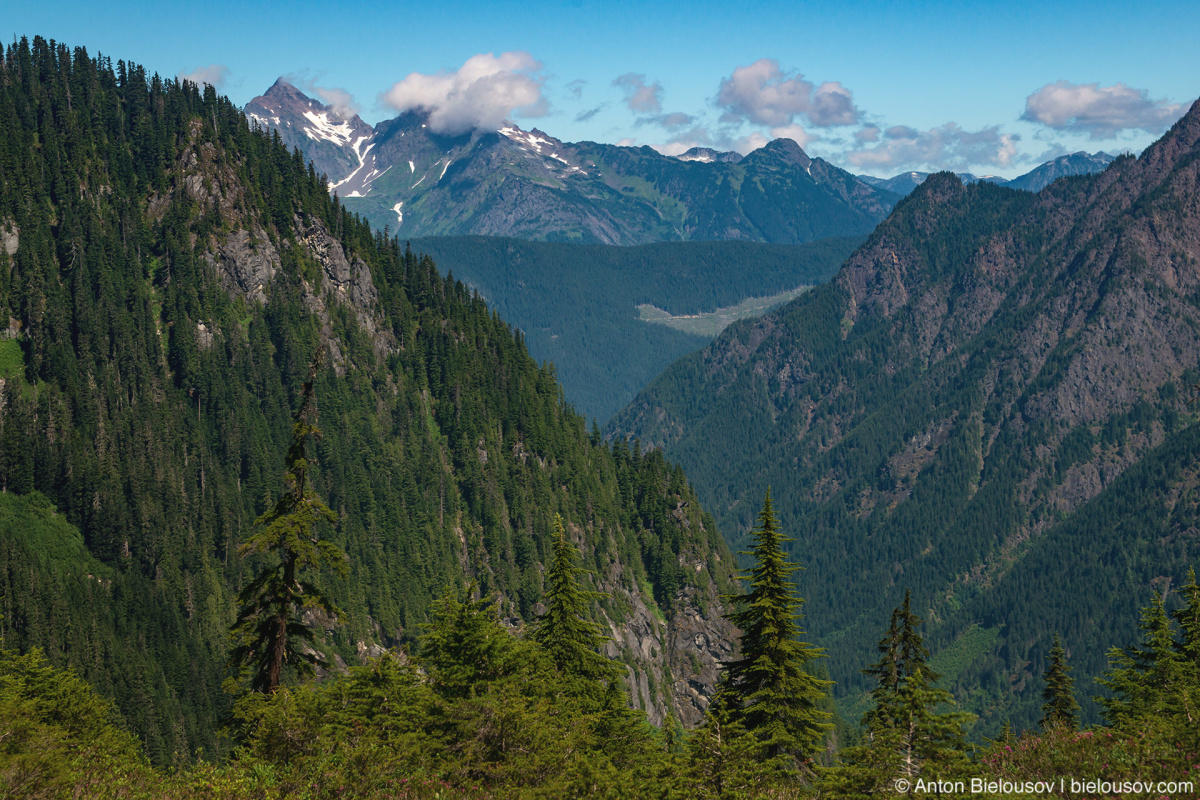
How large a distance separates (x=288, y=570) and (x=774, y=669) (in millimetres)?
22354

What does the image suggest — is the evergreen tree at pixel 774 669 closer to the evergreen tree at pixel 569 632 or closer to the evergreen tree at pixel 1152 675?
the evergreen tree at pixel 569 632

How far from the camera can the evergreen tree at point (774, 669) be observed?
4494 centimetres

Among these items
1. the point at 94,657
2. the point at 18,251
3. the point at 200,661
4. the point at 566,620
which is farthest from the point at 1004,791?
the point at 18,251

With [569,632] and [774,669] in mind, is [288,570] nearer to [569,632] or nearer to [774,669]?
[569,632]

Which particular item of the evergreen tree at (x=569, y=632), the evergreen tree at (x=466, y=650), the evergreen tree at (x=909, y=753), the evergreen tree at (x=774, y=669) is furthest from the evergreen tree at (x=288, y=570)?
the evergreen tree at (x=909, y=753)

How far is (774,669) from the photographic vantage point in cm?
4534

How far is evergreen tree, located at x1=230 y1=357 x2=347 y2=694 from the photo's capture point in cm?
4138

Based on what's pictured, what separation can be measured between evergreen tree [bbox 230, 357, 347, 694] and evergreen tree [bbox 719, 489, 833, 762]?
758 inches

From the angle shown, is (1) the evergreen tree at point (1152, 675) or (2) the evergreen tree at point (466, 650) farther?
(1) the evergreen tree at point (1152, 675)

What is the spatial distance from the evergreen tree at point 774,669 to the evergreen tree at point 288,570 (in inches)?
758

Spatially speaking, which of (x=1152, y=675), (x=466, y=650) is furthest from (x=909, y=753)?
(x=1152, y=675)

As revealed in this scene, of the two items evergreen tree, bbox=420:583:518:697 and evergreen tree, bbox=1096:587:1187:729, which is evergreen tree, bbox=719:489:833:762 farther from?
evergreen tree, bbox=1096:587:1187:729

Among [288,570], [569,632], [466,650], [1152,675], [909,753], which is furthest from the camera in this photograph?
[1152,675]

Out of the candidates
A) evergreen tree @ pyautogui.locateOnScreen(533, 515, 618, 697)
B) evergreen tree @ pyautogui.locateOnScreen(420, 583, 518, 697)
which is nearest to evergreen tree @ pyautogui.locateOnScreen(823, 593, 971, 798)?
evergreen tree @ pyautogui.locateOnScreen(420, 583, 518, 697)
